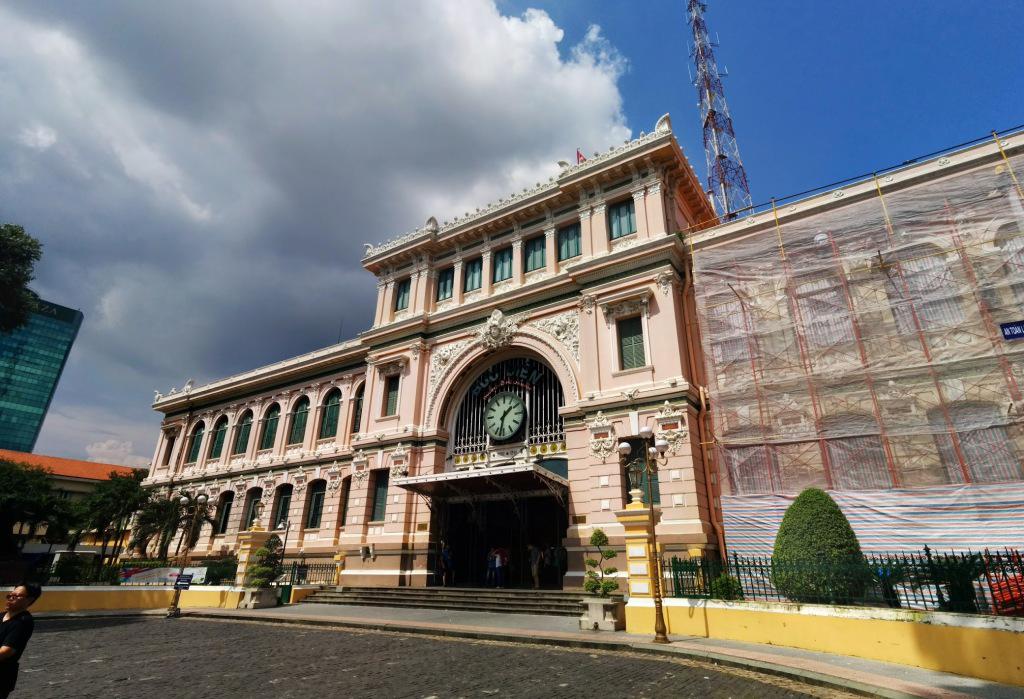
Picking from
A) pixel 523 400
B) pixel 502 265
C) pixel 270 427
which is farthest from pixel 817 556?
pixel 270 427

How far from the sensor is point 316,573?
23969mm

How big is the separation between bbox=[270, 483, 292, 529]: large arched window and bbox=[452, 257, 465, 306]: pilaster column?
1476cm

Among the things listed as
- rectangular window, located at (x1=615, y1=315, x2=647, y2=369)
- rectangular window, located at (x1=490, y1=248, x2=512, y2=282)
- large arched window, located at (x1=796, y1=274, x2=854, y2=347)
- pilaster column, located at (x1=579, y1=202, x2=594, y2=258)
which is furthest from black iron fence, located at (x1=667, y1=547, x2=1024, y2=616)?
rectangular window, located at (x1=490, y1=248, x2=512, y2=282)

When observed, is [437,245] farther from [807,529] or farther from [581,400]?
[807,529]

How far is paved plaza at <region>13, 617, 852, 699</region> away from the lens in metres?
7.00

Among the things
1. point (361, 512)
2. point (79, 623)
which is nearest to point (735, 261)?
point (361, 512)

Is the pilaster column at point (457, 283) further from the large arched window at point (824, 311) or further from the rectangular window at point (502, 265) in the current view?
the large arched window at point (824, 311)

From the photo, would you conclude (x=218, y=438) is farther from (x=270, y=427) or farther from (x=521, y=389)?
(x=521, y=389)

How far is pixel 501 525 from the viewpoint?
2103 centimetres

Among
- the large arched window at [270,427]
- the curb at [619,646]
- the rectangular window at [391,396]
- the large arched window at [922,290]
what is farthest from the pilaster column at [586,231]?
the large arched window at [270,427]

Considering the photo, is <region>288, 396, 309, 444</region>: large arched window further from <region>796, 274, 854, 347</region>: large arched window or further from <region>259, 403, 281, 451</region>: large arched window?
<region>796, 274, 854, 347</region>: large arched window

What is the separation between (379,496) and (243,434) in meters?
15.6

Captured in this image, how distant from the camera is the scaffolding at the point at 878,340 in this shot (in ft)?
40.8

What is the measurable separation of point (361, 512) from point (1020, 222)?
24.4 metres
